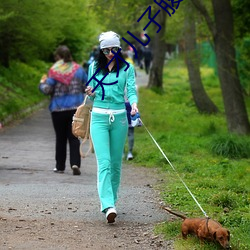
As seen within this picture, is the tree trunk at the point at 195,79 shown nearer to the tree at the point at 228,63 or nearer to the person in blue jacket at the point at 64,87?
the tree at the point at 228,63

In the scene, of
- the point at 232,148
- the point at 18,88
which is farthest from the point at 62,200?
the point at 18,88

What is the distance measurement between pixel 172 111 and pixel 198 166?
12.8 m

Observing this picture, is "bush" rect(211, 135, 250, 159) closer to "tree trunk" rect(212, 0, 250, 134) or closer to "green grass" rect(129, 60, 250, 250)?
"green grass" rect(129, 60, 250, 250)

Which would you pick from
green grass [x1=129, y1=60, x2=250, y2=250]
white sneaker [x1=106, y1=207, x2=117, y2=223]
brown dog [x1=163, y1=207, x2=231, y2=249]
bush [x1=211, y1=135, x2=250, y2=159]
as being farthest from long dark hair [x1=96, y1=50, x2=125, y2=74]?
bush [x1=211, y1=135, x2=250, y2=159]

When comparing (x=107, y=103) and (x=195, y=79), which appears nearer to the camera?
(x=107, y=103)

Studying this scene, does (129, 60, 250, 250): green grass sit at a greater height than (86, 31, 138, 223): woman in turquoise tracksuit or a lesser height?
lesser

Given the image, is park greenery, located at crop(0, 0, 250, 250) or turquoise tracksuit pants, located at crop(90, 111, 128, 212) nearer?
turquoise tracksuit pants, located at crop(90, 111, 128, 212)

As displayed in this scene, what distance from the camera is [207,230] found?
20.7ft

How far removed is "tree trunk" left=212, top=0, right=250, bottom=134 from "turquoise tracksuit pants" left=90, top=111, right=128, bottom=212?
29.1ft

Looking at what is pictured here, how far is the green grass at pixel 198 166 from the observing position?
291 inches

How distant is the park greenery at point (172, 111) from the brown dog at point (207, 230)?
0.31 ft

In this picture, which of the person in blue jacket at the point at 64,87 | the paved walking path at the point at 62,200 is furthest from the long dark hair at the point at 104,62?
the person in blue jacket at the point at 64,87

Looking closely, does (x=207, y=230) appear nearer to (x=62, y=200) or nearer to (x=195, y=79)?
(x=62, y=200)

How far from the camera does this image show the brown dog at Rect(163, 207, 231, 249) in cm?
612
